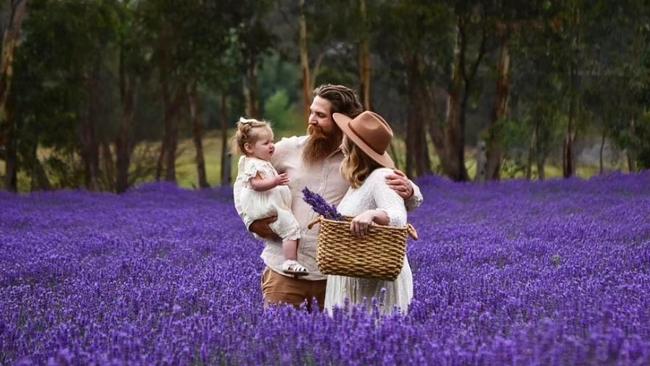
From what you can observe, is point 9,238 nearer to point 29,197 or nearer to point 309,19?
point 29,197

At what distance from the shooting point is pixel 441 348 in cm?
361

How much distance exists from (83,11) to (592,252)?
19.4 m

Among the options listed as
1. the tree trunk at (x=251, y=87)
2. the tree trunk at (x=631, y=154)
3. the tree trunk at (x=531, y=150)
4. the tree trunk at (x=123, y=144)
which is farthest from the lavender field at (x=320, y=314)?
the tree trunk at (x=531, y=150)

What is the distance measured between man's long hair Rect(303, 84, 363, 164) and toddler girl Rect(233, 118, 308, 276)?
225 millimetres

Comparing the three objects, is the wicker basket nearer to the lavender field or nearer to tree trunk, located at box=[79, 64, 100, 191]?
the lavender field

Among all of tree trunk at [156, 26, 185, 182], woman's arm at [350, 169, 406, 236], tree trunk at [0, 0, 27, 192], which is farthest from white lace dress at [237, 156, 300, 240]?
tree trunk at [156, 26, 185, 182]

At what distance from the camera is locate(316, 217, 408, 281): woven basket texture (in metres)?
4.27

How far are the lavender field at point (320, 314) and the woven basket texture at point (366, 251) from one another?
8.3 inches

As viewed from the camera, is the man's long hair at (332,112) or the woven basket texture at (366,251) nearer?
the woven basket texture at (366,251)

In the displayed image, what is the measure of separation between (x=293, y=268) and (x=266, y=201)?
1.33 ft

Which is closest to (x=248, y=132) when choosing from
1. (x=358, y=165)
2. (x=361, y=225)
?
(x=358, y=165)

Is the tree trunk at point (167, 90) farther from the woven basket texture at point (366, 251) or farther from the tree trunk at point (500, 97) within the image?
the woven basket texture at point (366, 251)

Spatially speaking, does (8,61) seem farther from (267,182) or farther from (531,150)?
(531,150)

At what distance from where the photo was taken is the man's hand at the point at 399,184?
4.55m
